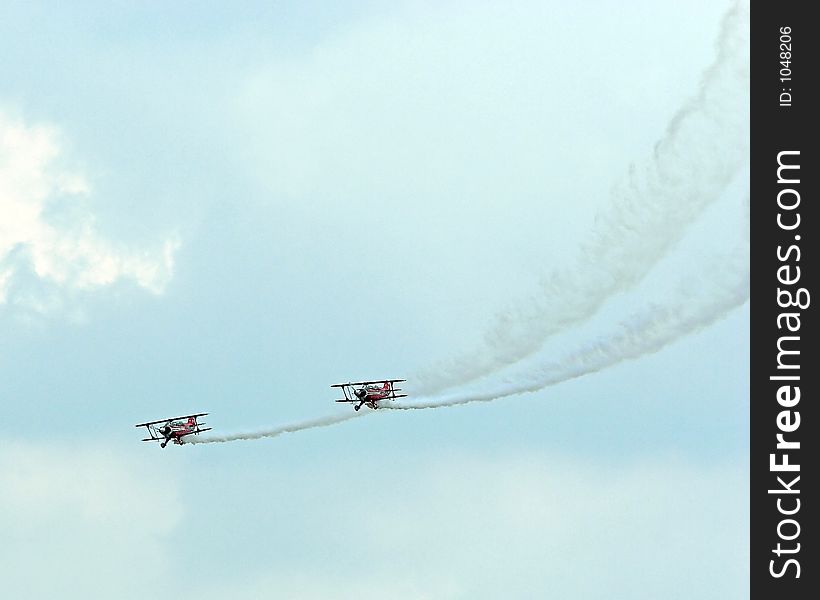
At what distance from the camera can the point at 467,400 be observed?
3873 inches
